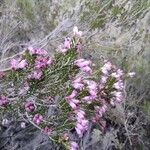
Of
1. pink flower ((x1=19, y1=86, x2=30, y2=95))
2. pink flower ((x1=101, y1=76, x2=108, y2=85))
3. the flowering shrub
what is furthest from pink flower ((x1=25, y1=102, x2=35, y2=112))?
pink flower ((x1=101, y1=76, x2=108, y2=85))

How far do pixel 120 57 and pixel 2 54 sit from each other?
1237mm

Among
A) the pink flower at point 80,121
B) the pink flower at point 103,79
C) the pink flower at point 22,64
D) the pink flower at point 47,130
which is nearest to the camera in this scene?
the pink flower at point 22,64

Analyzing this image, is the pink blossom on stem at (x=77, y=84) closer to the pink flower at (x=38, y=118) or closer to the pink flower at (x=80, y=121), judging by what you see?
the pink flower at (x=80, y=121)

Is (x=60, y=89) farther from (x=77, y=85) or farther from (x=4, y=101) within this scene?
(x=4, y=101)

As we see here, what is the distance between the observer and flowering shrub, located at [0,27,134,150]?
7.92 ft

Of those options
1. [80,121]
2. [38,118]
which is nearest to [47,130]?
[38,118]

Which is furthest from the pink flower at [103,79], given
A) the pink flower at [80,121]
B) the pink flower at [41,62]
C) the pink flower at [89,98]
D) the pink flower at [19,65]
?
the pink flower at [19,65]

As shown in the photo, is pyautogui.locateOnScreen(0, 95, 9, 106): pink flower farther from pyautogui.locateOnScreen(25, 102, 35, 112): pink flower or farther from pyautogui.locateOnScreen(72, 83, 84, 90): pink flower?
pyautogui.locateOnScreen(72, 83, 84, 90): pink flower

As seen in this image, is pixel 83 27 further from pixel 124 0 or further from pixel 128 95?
pixel 128 95

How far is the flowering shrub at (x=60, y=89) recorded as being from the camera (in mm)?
2414

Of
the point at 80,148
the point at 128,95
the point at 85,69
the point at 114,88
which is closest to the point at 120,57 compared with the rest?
the point at 128,95

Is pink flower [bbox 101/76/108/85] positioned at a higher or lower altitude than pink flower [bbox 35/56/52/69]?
lower

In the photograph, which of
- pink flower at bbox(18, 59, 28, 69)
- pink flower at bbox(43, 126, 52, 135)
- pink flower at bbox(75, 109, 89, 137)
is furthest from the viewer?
pink flower at bbox(43, 126, 52, 135)

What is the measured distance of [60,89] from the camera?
101 inches
